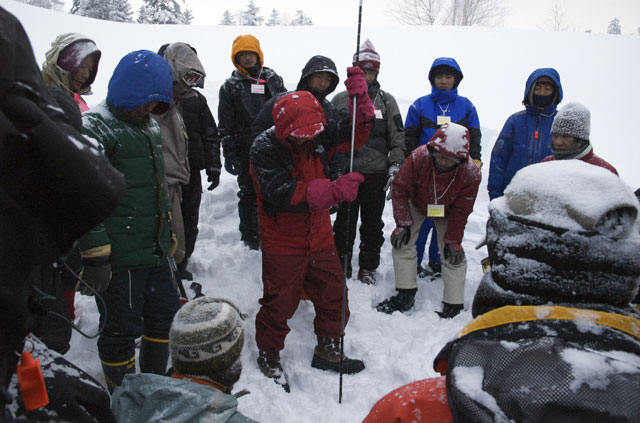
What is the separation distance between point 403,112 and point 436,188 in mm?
7661

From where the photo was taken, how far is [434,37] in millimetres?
20328

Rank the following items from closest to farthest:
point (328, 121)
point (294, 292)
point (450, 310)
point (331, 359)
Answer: point (294, 292) < point (331, 359) < point (328, 121) < point (450, 310)

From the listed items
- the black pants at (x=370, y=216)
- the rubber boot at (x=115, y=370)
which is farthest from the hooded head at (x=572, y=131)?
the rubber boot at (x=115, y=370)

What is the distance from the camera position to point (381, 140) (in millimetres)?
4547

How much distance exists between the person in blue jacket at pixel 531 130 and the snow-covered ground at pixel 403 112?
52.4 inches

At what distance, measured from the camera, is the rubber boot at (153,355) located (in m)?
2.81

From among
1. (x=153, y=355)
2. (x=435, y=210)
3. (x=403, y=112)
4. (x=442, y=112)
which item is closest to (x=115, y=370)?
(x=153, y=355)

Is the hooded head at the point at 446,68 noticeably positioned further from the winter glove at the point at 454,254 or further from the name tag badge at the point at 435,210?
the winter glove at the point at 454,254

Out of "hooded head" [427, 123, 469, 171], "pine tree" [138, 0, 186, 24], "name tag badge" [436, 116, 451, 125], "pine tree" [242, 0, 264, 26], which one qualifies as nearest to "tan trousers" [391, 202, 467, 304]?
"hooded head" [427, 123, 469, 171]

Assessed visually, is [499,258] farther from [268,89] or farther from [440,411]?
→ [268,89]

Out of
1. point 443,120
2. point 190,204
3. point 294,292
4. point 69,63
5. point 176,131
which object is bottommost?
point 294,292

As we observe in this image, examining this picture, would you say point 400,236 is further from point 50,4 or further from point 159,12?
point 50,4

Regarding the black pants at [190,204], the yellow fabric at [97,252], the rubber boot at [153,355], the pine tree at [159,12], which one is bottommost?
the rubber boot at [153,355]

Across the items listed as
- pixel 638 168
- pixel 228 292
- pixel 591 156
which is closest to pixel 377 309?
pixel 228 292
